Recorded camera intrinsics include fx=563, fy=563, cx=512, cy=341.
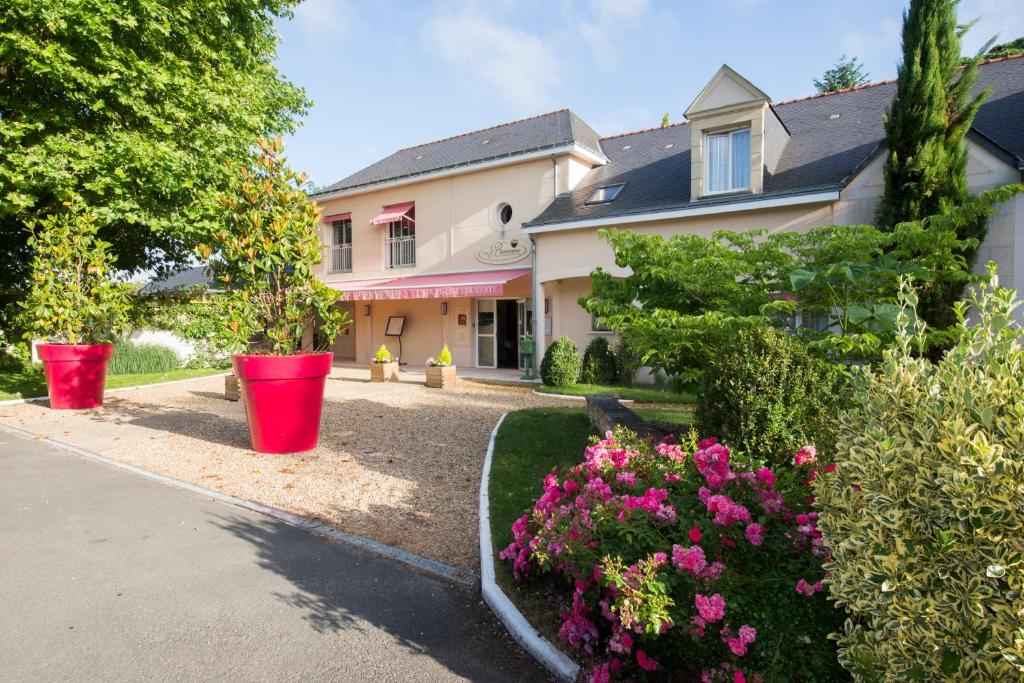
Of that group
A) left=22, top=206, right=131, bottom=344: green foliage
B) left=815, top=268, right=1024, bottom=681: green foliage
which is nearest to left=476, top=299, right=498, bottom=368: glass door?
left=22, top=206, right=131, bottom=344: green foliage

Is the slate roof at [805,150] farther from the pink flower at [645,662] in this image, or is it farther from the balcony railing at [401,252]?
the pink flower at [645,662]

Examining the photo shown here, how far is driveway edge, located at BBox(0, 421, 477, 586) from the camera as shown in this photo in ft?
14.3

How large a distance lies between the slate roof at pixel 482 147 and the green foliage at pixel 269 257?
10.7 meters

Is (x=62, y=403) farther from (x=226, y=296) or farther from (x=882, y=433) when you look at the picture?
(x=882, y=433)

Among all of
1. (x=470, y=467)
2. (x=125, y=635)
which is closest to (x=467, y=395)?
(x=470, y=467)

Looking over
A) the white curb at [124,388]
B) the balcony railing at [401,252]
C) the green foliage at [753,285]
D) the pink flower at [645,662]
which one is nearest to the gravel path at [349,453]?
the white curb at [124,388]

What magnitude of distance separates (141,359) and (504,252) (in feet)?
43.0

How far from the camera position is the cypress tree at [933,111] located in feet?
33.5

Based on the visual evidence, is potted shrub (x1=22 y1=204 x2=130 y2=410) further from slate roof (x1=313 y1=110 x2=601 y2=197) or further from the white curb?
slate roof (x1=313 y1=110 x2=601 y2=197)

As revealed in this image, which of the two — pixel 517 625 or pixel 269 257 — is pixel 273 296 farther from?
pixel 517 625

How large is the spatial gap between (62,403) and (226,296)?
22.4 feet

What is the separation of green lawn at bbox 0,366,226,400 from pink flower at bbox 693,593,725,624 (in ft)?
53.7

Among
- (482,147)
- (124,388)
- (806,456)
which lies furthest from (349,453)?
(482,147)

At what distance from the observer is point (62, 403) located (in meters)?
11.7
